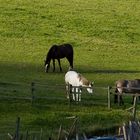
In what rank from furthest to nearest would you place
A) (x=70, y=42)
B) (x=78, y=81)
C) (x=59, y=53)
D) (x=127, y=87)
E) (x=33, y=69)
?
(x=70, y=42) → (x=59, y=53) → (x=33, y=69) → (x=78, y=81) → (x=127, y=87)

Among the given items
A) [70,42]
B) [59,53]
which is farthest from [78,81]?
[70,42]

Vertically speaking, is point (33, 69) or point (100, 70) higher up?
point (33, 69)

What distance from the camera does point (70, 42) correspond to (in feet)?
162

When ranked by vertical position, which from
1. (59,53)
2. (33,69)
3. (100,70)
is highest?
(59,53)

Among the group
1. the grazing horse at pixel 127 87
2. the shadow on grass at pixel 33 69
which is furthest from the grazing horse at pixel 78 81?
A: the shadow on grass at pixel 33 69

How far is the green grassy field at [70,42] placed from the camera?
88.2 ft

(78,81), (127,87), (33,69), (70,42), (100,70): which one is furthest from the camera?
(70,42)

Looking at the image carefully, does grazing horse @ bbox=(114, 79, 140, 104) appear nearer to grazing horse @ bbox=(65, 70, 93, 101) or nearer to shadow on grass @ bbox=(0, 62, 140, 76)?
grazing horse @ bbox=(65, 70, 93, 101)

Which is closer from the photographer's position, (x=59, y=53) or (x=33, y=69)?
(x=33, y=69)

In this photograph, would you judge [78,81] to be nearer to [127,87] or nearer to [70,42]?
[127,87]

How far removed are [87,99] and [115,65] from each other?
11447 mm

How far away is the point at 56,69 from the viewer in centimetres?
3903

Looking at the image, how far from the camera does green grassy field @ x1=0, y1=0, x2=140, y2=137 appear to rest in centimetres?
2689

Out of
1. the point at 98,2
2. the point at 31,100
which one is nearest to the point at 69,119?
the point at 31,100
